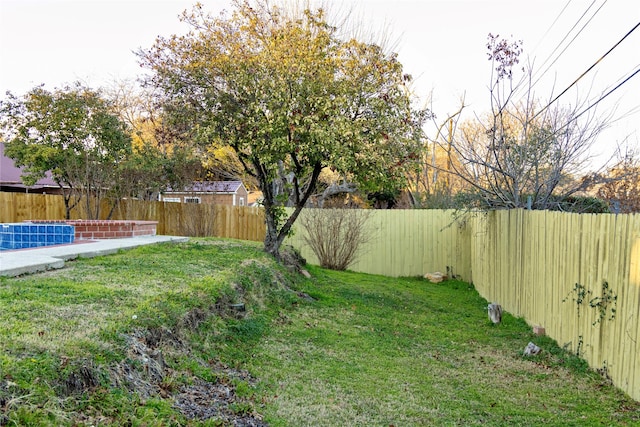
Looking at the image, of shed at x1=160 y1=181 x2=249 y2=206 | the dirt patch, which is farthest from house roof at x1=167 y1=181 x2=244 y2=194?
the dirt patch

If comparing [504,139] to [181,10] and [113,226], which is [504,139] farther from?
[113,226]

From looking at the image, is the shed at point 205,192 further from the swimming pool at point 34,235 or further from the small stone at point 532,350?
the small stone at point 532,350

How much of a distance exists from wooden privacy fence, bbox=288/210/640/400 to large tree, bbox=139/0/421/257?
2.49 meters

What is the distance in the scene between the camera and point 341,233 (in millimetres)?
13680

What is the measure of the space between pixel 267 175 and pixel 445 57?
7885mm

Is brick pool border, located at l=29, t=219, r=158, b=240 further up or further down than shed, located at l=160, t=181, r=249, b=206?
further down

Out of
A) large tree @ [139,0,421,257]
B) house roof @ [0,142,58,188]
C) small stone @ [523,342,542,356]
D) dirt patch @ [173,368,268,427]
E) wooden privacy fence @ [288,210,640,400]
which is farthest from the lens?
house roof @ [0,142,58,188]

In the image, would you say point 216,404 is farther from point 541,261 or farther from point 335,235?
point 335,235

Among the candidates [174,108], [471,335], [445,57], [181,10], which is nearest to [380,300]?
[471,335]

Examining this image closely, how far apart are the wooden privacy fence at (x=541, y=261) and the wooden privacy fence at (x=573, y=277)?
0.01 metres

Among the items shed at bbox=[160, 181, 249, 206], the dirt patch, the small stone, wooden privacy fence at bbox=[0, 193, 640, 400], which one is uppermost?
shed at bbox=[160, 181, 249, 206]

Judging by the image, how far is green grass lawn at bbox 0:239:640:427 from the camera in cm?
304

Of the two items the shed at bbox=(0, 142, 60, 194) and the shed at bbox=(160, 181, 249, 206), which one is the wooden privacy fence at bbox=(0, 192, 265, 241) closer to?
the shed at bbox=(160, 181, 249, 206)

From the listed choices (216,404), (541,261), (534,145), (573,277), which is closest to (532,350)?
(573,277)
